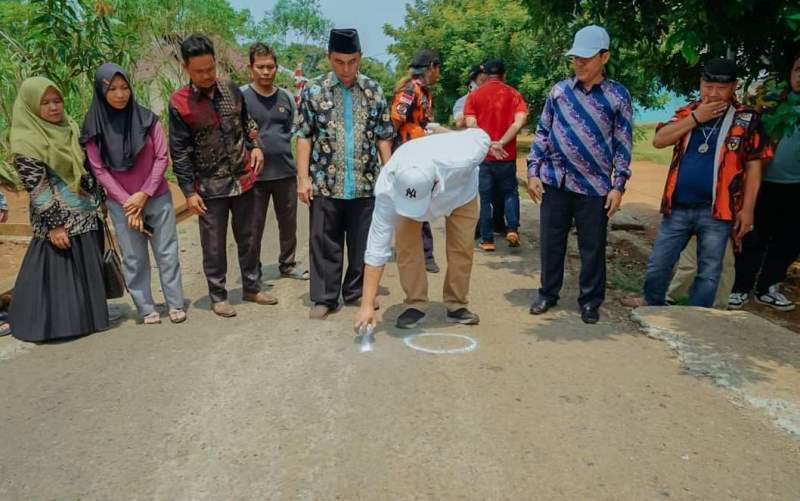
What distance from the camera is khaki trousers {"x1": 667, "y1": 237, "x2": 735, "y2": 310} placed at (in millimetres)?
4750

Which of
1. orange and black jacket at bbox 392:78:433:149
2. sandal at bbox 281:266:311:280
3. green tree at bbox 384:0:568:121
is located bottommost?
sandal at bbox 281:266:311:280

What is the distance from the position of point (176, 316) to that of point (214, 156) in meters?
1.16

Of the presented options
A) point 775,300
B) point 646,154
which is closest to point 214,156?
point 775,300

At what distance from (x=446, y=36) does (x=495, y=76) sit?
1092 cm

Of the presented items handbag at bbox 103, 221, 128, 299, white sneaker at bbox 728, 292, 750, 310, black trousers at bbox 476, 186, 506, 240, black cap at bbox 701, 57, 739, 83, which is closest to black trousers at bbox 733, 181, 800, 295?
white sneaker at bbox 728, 292, 750, 310

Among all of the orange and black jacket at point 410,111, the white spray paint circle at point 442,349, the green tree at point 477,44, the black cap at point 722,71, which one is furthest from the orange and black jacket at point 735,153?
the green tree at point 477,44

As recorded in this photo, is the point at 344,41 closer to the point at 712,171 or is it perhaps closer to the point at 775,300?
the point at 712,171

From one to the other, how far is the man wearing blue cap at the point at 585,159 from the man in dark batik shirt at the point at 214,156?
2.07 meters

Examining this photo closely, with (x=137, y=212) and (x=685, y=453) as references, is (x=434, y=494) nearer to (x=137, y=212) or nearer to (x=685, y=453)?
(x=685, y=453)

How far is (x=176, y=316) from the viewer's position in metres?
4.64


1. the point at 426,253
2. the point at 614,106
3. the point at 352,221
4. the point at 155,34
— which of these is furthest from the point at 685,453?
the point at 155,34

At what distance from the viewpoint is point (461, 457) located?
2789 millimetres

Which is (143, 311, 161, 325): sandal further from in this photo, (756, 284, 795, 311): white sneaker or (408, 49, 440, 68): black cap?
(756, 284, 795, 311): white sneaker

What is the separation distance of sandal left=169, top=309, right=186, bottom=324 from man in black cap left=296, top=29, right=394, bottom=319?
92 centimetres
